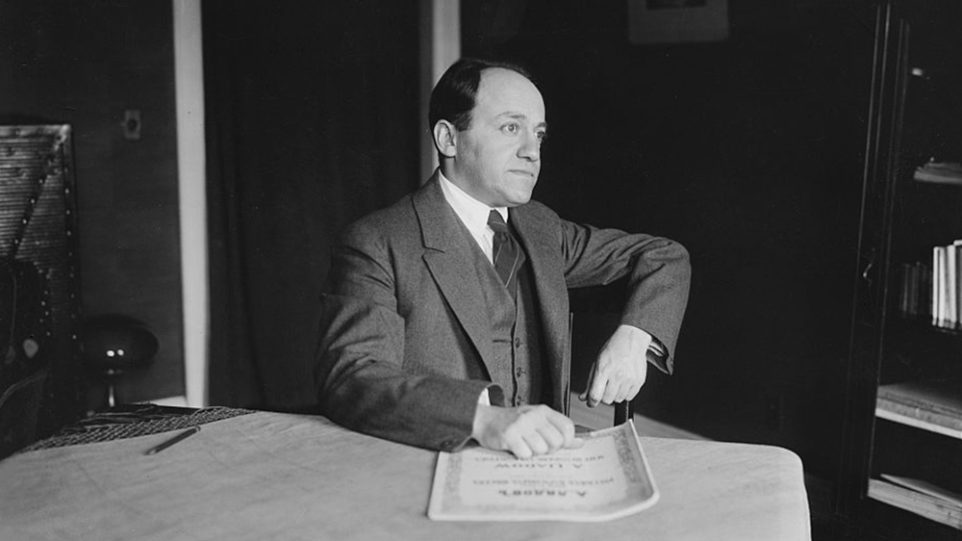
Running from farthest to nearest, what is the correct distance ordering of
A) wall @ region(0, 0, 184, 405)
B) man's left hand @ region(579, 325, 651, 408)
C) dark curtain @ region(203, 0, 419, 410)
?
dark curtain @ region(203, 0, 419, 410) < wall @ region(0, 0, 184, 405) < man's left hand @ region(579, 325, 651, 408)

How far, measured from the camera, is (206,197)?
344 cm

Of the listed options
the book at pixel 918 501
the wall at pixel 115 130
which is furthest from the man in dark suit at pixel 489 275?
the wall at pixel 115 130

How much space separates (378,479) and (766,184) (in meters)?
2.10

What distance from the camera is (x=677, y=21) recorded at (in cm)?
308

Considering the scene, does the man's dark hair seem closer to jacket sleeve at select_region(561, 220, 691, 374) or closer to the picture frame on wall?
jacket sleeve at select_region(561, 220, 691, 374)

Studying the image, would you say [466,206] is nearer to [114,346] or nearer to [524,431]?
[524,431]

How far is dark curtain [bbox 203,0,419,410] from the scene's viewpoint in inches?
129

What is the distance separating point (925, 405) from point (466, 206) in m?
1.35

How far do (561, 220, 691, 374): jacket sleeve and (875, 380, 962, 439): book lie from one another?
913 mm

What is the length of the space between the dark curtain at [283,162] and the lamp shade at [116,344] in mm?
349

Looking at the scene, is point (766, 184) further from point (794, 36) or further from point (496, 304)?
point (496, 304)

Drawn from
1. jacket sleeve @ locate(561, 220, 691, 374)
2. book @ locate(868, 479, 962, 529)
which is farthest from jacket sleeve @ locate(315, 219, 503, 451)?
book @ locate(868, 479, 962, 529)

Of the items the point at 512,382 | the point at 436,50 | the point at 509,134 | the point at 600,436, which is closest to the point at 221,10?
the point at 436,50

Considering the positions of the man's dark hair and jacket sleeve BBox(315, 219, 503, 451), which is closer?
jacket sleeve BBox(315, 219, 503, 451)
